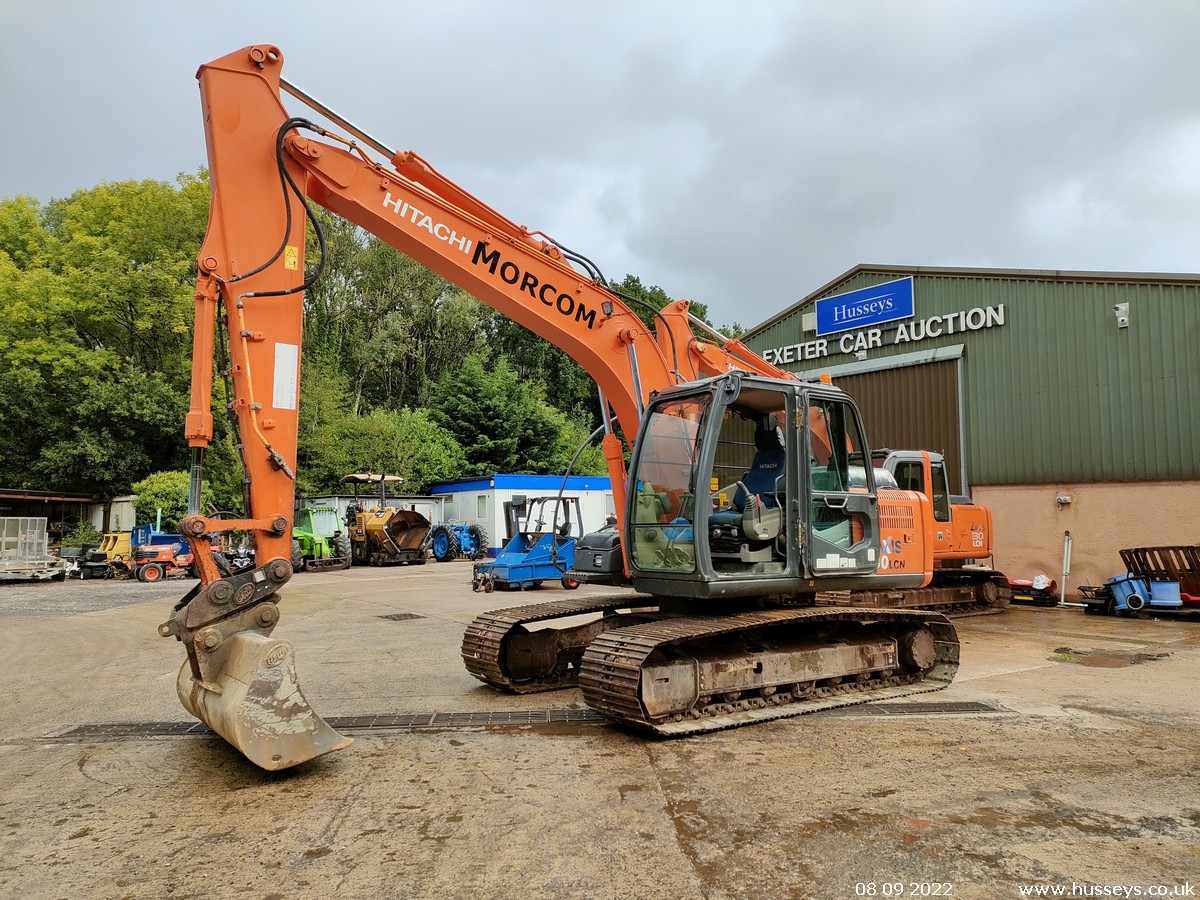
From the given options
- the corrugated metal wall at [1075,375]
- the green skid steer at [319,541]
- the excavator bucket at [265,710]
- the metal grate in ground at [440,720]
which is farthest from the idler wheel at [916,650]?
the green skid steer at [319,541]

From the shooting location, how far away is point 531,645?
24.1ft

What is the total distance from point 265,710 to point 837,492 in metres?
4.54

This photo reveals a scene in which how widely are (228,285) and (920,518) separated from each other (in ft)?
21.2

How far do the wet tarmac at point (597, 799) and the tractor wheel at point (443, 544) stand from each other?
65.4ft

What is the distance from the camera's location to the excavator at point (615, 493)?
5254 mm

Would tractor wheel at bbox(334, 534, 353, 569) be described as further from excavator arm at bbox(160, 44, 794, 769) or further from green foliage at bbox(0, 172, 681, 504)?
excavator arm at bbox(160, 44, 794, 769)

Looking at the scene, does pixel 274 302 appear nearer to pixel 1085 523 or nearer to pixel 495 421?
pixel 1085 523

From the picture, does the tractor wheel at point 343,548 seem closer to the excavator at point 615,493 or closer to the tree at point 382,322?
the tree at point 382,322

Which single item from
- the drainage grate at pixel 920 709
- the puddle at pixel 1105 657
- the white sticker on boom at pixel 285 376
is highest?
the white sticker on boom at pixel 285 376

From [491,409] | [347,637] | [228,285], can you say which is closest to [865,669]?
[228,285]

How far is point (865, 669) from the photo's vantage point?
7.21 metres

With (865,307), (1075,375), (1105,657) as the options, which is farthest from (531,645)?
(865,307)

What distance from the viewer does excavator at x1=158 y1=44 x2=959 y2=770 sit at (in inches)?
207

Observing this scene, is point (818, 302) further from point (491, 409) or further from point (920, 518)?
point (491, 409)
